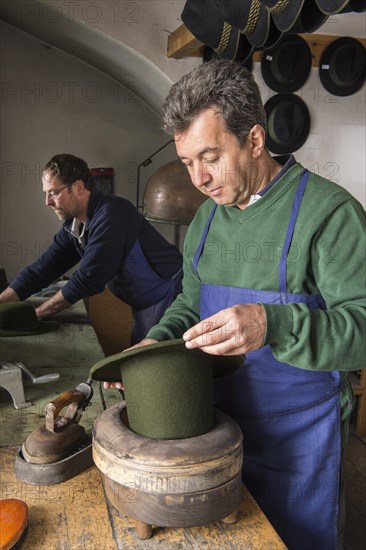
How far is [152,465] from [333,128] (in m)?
3.76

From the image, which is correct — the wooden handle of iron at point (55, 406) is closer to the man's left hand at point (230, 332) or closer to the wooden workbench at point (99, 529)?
the wooden workbench at point (99, 529)

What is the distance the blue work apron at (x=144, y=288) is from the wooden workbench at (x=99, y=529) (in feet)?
6.26

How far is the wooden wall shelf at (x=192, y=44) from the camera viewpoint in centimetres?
355

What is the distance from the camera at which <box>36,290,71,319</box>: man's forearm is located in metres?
3.08

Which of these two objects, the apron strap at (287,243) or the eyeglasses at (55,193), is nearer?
the apron strap at (287,243)

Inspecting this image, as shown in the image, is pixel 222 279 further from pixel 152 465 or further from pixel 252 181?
pixel 152 465

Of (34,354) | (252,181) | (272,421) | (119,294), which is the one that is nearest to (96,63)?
(119,294)

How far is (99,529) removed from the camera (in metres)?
1.19

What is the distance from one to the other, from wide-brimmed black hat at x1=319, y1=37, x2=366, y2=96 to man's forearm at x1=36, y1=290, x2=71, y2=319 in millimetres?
2701

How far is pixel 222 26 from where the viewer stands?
114 inches

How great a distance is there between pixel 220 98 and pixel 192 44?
2.35 m

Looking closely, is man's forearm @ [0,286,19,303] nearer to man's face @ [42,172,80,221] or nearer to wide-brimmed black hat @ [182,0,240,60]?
man's face @ [42,172,80,221]

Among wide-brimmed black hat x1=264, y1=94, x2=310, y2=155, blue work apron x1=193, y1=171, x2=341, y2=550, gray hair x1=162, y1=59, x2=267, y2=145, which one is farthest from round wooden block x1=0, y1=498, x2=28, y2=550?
wide-brimmed black hat x1=264, y1=94, x2=310, y2=155

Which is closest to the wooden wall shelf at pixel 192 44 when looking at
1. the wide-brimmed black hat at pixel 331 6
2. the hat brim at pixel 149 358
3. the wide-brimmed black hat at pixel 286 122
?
the wide-brimmed black hat at pixel 286 122
